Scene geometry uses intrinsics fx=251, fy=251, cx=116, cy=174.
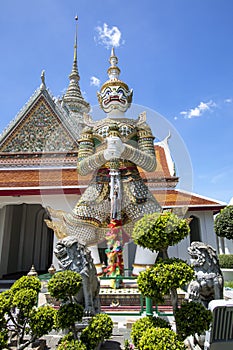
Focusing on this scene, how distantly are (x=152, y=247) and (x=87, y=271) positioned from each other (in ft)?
2.69

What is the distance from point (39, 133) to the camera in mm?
8883

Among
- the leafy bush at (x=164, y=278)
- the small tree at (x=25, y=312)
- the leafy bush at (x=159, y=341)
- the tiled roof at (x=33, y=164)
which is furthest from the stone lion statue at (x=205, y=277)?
the tiled roof at (x=33, y=164)

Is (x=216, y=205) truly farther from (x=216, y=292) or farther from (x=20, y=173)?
(x=20, y=173)

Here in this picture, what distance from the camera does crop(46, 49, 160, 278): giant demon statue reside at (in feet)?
15.3

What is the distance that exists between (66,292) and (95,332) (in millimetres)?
504

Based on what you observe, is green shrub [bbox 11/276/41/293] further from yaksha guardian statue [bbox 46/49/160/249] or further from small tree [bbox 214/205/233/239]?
small tree [bbox 214/205/233/239]

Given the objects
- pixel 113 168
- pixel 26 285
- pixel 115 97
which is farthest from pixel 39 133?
pixel 26 285

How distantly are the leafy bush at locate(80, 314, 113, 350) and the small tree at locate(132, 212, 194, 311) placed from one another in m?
0.51

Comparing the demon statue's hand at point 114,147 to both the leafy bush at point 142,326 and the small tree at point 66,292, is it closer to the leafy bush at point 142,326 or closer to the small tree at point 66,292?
the small tree at point 66,292

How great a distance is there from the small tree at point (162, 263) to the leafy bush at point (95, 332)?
0.51 metres

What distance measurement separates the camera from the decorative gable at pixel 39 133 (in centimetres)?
870

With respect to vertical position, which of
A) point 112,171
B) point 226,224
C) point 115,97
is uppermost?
point 115,97

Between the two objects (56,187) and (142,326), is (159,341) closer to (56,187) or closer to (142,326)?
(142,326)

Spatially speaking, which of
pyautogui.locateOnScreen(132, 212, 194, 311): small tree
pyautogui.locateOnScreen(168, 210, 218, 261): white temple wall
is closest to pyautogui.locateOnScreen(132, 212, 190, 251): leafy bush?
pyautogui.locateOnScreen(132, 212, 194, 311): small tree
